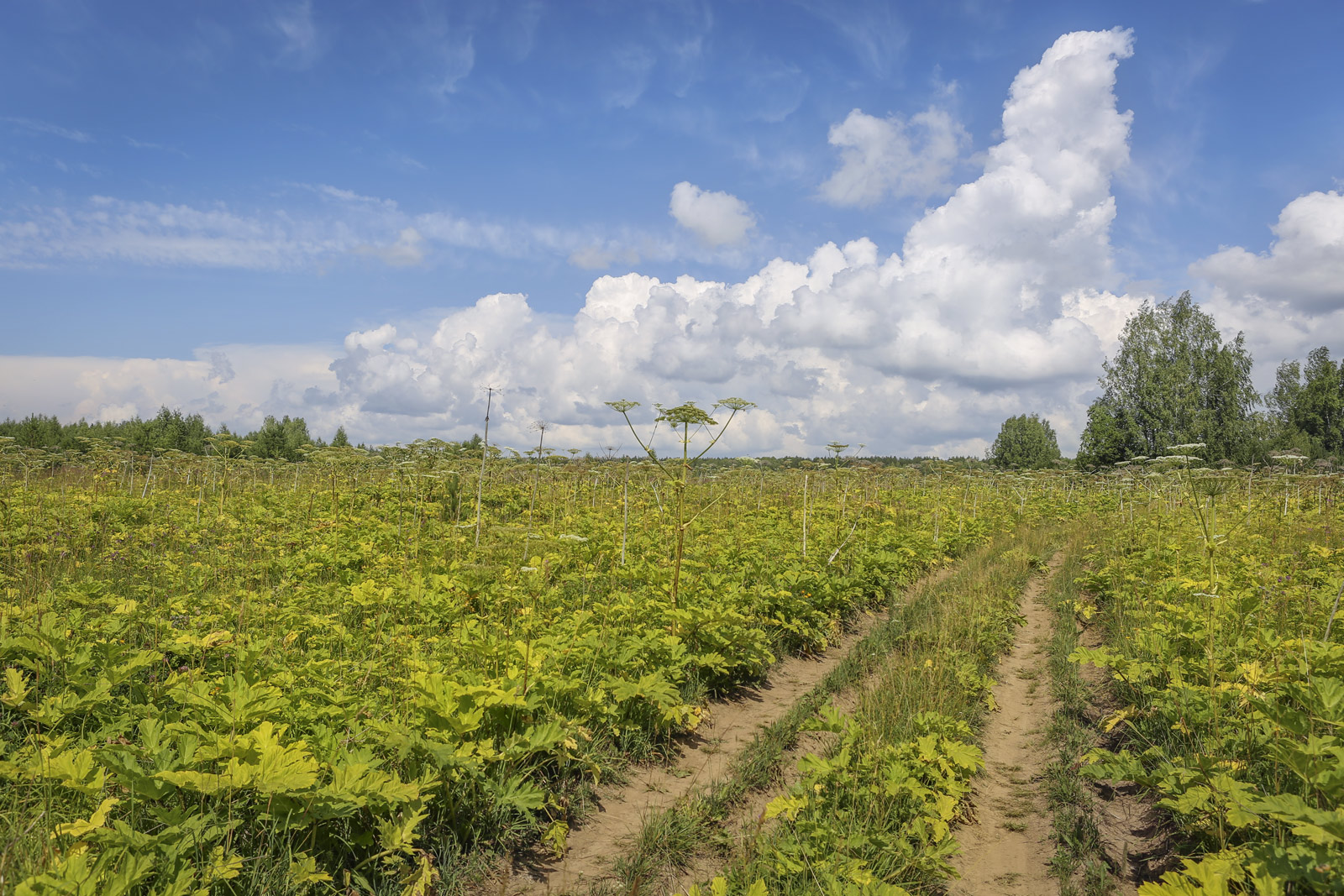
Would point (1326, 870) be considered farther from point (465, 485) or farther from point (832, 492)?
point (832, 492)

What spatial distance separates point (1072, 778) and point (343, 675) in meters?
5.75

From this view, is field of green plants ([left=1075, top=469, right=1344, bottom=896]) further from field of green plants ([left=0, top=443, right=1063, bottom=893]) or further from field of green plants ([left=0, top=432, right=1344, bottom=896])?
field of green plants ([left=0, top=443, right=1063, bottom=893])

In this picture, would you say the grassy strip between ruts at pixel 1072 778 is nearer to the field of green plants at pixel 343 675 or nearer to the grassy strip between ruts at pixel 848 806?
the grassy strip between ruts at pixel 848 806

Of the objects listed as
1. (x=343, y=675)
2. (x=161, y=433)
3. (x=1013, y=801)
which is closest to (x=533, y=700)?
(x=343, y=675)

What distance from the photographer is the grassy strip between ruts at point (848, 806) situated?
12.2 ft

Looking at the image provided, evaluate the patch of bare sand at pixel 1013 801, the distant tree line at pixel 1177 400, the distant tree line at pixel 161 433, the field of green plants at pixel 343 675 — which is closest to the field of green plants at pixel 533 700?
the field of green plants at pixel 343 675

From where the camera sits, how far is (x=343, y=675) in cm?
472

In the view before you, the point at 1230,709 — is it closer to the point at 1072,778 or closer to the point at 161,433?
the point at 1072,778

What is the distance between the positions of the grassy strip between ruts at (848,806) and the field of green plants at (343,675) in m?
0.74

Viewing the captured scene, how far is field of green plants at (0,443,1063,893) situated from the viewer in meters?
3.01

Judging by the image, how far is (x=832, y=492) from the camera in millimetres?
18953

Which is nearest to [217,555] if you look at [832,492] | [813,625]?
[813,625]

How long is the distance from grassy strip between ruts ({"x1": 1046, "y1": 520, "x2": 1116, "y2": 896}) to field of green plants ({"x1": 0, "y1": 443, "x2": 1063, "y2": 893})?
274 centimetres

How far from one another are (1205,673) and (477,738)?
19.2 feet
